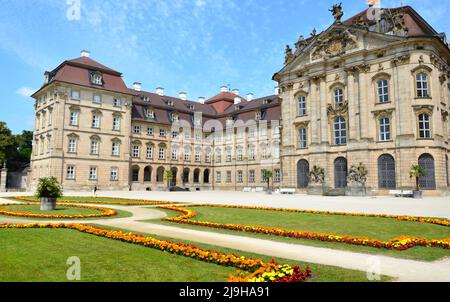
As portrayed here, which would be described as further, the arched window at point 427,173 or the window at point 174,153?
the window at point 174,153

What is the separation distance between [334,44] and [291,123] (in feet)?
37.9

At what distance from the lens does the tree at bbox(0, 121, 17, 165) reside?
6194cm

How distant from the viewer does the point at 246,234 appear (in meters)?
11.9

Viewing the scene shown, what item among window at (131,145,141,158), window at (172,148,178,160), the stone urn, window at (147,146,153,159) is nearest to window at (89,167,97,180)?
window at (131,145,141,158)

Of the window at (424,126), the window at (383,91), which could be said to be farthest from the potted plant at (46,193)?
the window at (424,126)

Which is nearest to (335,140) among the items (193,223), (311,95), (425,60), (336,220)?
(311,95)

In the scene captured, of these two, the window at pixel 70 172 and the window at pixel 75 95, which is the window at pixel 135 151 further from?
the window at pixel 75 95

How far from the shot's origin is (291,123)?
48.9m

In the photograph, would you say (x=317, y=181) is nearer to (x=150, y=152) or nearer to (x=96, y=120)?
(x=150, y=152)

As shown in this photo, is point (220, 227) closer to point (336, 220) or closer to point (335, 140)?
point (336, 220)

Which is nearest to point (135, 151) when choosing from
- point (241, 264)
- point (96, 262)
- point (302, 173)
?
point (302, 173)

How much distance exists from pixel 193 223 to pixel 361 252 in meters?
7.05

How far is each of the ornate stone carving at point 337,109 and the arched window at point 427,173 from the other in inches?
403

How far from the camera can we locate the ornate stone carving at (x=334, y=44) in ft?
142
